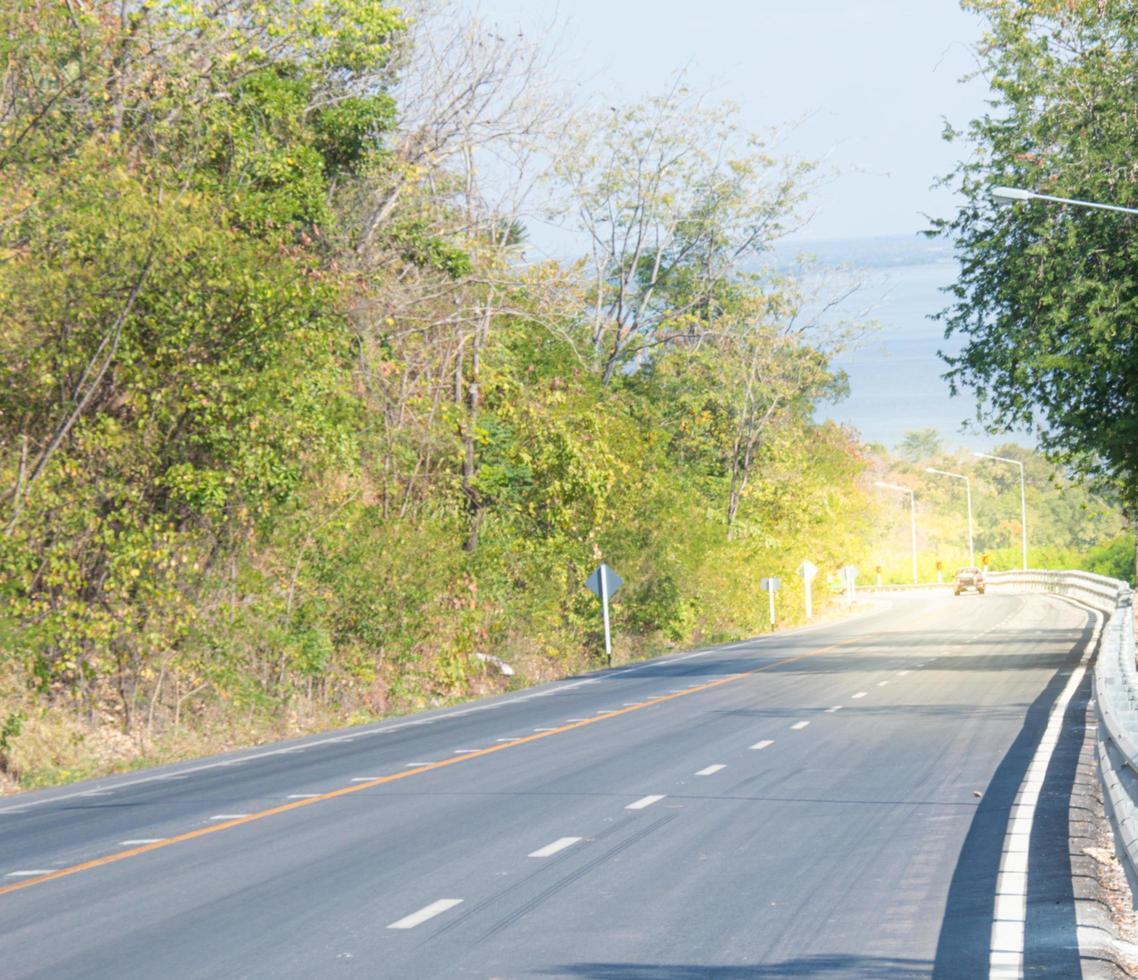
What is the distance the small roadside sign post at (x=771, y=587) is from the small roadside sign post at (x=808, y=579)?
231cm

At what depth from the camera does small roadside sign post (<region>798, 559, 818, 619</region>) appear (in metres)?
62.6

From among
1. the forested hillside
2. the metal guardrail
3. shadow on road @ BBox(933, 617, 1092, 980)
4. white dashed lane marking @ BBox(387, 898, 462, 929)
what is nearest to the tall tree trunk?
the forested hillside

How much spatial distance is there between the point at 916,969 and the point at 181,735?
16.1m

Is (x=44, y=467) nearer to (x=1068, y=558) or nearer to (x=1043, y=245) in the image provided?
(x=1043, y=245)

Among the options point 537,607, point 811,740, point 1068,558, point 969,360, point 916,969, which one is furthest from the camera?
point 1068,558

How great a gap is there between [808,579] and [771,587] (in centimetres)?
822

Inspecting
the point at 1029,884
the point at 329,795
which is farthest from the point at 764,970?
the point at 329,795

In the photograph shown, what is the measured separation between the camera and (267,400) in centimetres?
2300

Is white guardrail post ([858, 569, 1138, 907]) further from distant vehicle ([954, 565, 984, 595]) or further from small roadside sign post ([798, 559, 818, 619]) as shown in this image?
distant vehicle ([954, 565, 984, 595])

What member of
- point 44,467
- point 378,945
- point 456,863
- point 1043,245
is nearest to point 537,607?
point 1043,245

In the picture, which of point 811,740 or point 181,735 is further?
point 181,735

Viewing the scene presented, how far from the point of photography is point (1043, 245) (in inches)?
1182

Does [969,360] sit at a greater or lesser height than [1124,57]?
lesser

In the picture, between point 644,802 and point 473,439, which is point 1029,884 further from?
point 473,439
